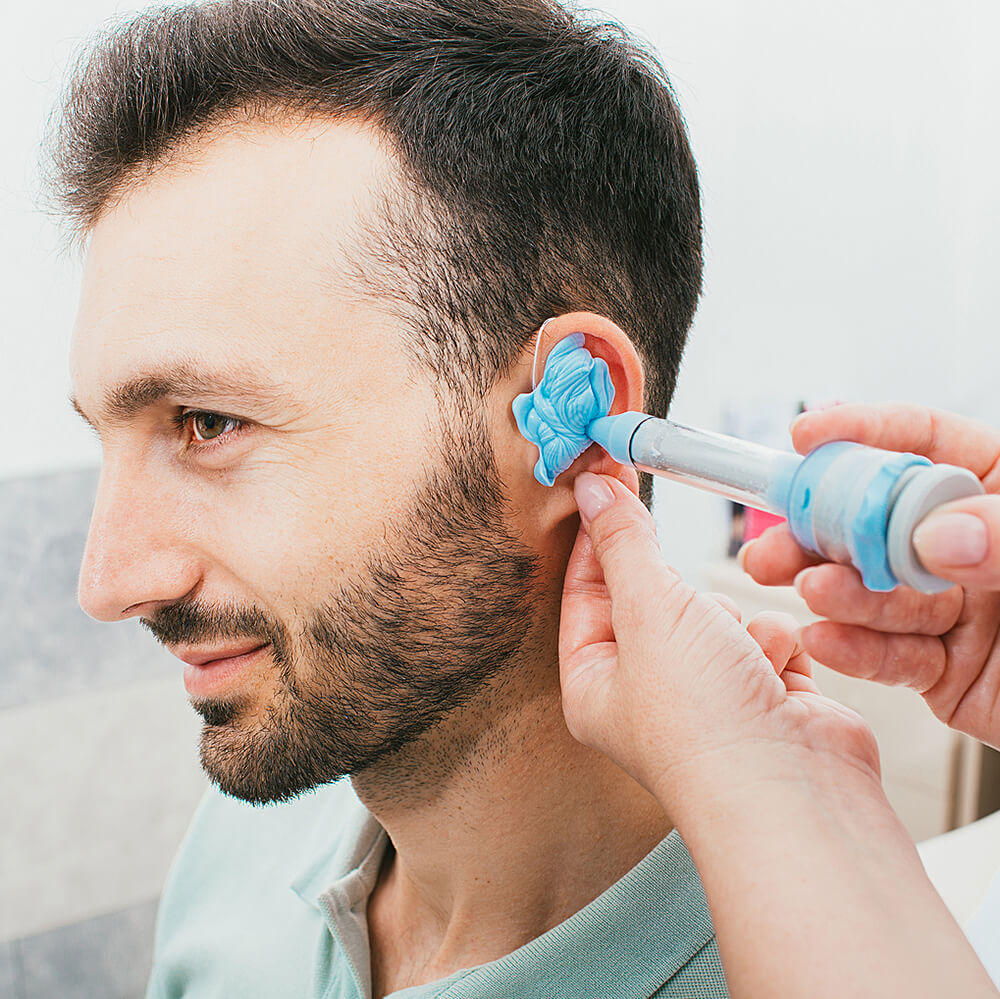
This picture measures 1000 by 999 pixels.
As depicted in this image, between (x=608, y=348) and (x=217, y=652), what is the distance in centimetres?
41

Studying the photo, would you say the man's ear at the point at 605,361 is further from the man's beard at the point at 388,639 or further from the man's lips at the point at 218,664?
the man's lips at the point at 218,664

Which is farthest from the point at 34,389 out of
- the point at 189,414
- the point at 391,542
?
the point at 391,542

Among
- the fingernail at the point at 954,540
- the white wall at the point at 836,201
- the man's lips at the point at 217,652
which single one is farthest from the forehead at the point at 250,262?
the white wall at the point at 836,201

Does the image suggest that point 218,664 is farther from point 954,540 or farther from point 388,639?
point 954,540

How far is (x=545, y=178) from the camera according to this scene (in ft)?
2.81

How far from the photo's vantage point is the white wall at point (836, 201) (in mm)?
2373

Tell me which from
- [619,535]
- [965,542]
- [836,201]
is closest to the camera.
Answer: [965,542]

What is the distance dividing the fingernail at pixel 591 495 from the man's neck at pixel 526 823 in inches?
7.5

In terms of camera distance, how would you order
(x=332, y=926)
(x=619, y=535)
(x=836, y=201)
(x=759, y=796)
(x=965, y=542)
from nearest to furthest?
(x=965, y=542), (x=759, y=796), (x=619, y=535), (x=332, y=926), (x=836, y=201)

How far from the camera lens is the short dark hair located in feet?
2.68

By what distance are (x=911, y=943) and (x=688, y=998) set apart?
1.18 feet

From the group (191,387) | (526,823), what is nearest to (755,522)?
(526,823)

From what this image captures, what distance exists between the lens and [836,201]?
2500mm

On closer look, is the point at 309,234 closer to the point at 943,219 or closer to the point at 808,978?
the point at 808,978
